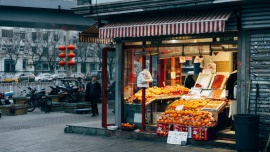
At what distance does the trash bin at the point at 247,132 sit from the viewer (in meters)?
9.70

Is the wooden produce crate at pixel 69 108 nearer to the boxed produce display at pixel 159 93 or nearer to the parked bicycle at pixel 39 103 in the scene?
the parked bicycle at pixel 39 103

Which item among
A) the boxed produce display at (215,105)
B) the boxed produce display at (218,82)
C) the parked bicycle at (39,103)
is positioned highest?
the boxed produce display at (218,82)

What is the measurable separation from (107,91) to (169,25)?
12.2 ft

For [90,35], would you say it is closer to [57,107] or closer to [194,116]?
[194,116]

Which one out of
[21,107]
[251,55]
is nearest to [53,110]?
[21,107]

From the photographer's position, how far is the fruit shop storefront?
11.1 m

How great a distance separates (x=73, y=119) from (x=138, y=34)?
25.5 ft

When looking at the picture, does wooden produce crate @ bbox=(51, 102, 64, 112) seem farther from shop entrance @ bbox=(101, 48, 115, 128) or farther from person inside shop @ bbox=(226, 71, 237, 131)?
person inside shop @ bbox=(226, 71, 237, 131)

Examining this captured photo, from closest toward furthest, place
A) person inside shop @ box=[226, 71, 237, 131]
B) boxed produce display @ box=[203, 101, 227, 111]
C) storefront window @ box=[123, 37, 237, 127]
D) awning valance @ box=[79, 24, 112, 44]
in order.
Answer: person inside shop @ box=[226, 71, 237, 131] < boxed produce display @ box=[203, 101, 227, 111] < storefront window @ box=[123, 37, 237, 127] < awning valance @ box=[79, 24, 112, 44]

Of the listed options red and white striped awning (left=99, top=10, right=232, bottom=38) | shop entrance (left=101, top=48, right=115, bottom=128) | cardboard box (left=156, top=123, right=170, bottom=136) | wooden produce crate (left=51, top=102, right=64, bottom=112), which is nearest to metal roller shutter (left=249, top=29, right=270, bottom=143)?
red and white striped awning (left=99, top=10, right=232, bottom=38)

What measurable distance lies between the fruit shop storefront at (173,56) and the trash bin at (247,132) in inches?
63.3

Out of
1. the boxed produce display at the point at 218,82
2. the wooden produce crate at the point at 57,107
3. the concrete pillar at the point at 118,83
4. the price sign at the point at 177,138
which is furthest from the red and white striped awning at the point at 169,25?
the wooden produce crate at the point at 57,107

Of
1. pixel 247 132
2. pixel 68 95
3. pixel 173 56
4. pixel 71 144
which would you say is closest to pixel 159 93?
pixel 173 56

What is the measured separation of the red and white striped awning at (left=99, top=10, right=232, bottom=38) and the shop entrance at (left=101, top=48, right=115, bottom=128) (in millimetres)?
1275
